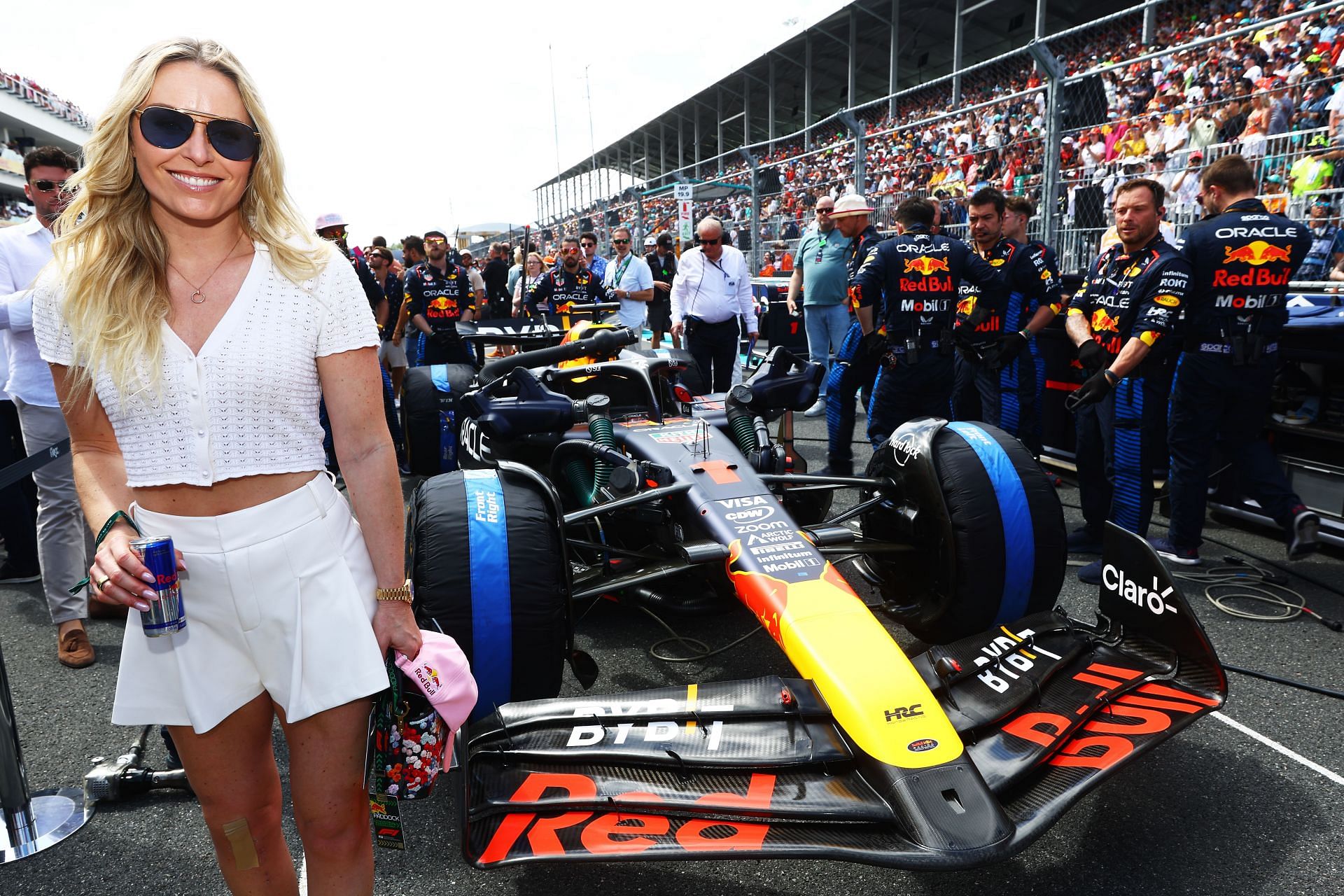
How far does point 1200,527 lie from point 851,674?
3.03 m

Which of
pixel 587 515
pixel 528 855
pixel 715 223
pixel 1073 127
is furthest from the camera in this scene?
pixel 715 223

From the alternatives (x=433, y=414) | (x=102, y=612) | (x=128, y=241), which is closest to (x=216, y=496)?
(x=128, y=241)

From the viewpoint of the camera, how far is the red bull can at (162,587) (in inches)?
51.7

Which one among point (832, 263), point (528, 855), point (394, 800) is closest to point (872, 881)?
point (528, 855)

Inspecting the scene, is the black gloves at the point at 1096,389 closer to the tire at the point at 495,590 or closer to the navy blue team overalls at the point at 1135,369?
the navy blue team overalls at the point at 1135,369

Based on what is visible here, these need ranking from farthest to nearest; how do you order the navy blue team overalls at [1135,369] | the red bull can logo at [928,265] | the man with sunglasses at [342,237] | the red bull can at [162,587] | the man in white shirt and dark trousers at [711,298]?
the man in white shirt and dark trousers at [711,298] → the man with sunglasses at [342,237] → the red bull can logo at [928,265] → the navy blue team overalls at [1135,369] → the red bull can at [162,587]

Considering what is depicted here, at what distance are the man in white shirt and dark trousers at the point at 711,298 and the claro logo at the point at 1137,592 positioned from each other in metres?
5.02

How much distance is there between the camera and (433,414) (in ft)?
19.5

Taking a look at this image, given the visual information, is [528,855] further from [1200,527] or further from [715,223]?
[715,223]

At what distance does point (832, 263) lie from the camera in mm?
7570

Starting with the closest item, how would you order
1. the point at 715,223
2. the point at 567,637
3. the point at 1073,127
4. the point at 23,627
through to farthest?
the point at 567,637
the point at 23,627
the point at 1073,127
the point at 715,223

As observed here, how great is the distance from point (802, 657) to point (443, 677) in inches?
41.6

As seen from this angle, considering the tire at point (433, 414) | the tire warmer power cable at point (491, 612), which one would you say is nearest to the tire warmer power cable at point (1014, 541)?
the tire warmer power cable at point (491, 612)

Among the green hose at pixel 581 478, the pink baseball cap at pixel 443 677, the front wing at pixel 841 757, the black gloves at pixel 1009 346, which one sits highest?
the black gloves at pixel 1009 346
